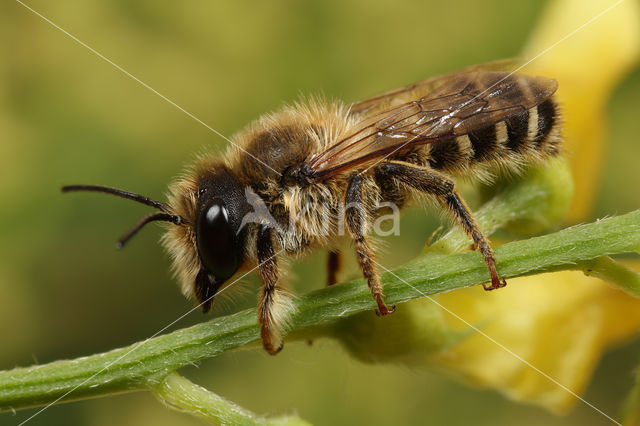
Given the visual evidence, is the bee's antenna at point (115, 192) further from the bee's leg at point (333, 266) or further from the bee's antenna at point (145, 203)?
the bee's leg at point (333, 266)

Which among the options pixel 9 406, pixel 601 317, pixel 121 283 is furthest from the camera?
pixel 121 283

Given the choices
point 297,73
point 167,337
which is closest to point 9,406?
point 167,337

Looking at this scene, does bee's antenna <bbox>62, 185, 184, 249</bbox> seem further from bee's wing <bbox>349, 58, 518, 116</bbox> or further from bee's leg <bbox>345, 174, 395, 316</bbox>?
bee's wing <bbox>349, 58, 518, 116</bbox>

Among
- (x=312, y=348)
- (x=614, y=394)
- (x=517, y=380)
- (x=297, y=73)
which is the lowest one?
(x=614, y=394)

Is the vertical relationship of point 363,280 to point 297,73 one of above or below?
below

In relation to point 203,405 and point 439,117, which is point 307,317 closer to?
point 203,405

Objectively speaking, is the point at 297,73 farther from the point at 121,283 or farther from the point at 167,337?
the point at 167,337

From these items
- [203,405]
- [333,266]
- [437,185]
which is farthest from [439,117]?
[203,405]
